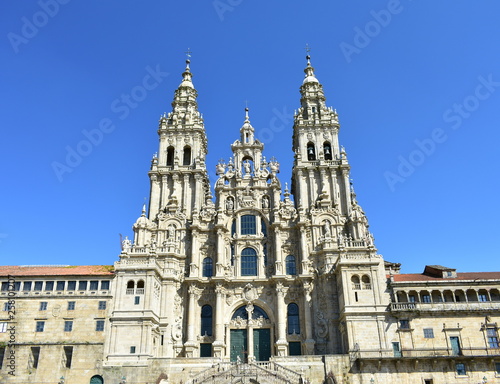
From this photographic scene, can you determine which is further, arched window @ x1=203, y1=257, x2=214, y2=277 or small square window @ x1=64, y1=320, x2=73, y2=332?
arched window @ x1=203, y1=257, x2=214, y2=277

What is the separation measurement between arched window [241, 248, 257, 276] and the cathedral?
23 cm

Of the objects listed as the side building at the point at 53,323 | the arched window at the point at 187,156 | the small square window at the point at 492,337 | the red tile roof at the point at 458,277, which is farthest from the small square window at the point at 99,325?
the small square window at the point at 492,337

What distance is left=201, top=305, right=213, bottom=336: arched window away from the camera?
50803 millimetres

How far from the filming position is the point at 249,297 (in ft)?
170

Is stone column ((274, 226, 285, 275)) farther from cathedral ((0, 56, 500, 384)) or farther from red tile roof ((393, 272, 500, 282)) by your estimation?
red tile roof ((393, 272, 500, 282))

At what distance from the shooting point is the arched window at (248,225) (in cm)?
5553

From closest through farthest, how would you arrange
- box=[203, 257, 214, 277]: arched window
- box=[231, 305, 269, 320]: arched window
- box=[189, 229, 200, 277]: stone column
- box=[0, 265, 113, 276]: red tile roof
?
box=[0, 265, 113, 276]: red tile roof → box=[231, 305, 269, 320]: arched window → box=[189, 229, 200, 277]: stone column → box=[203, 257, 214, 277]: arched window

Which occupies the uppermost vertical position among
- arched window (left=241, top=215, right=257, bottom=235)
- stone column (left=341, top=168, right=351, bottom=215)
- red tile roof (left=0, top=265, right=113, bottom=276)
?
stone column (left=341, top=168, right=351, bottom=215)

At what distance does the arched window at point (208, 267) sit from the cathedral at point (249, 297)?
0.44ft

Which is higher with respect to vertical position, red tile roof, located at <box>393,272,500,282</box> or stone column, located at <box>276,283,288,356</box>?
red tile roof, located at <box>393,272,500,282</box>

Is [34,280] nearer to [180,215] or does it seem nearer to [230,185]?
[180,215]

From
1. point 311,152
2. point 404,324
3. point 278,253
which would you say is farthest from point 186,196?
point 404,324

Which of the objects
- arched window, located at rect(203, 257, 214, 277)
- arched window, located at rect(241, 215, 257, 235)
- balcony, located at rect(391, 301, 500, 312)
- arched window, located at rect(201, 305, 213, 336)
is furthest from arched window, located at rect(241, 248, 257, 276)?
balcony, located at rect(391, 301, 500, 312)

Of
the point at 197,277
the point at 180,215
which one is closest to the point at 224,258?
the point at 197,277
